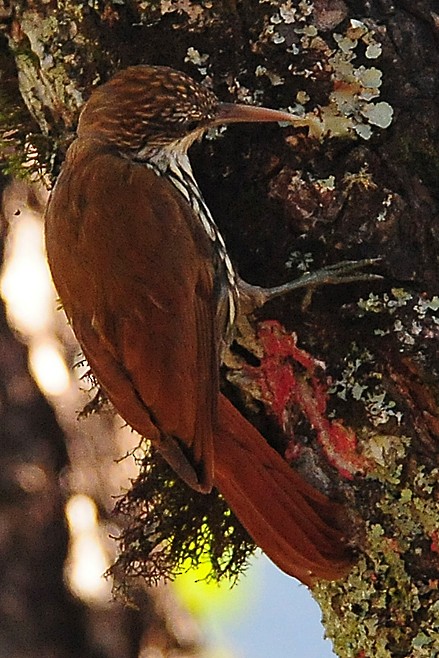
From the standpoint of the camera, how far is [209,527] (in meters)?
2.31

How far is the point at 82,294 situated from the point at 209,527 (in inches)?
23.0

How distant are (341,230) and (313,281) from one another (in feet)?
0.31

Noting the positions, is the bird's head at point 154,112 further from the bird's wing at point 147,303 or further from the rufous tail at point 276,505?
the rufous tail at point 276,505

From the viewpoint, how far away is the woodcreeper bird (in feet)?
6.31

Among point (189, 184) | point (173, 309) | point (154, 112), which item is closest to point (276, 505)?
point (173, 309)

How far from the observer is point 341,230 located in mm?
1945

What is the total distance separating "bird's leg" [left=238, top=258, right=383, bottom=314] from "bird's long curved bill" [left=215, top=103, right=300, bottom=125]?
0.25 meters

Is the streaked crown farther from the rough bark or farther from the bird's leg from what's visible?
the bird's leg

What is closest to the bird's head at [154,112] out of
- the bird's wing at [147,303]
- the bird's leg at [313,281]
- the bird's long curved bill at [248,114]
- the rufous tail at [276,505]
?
the bird's long curved bill at [248,114]

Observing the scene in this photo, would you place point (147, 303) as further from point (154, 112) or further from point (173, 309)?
point (154, 112)

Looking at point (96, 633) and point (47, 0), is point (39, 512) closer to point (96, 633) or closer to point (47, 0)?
point (96, 633)

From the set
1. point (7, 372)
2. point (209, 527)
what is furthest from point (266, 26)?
point (7, 372)

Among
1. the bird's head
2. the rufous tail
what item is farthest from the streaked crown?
the rufous tail

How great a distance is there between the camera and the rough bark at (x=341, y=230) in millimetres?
1878
